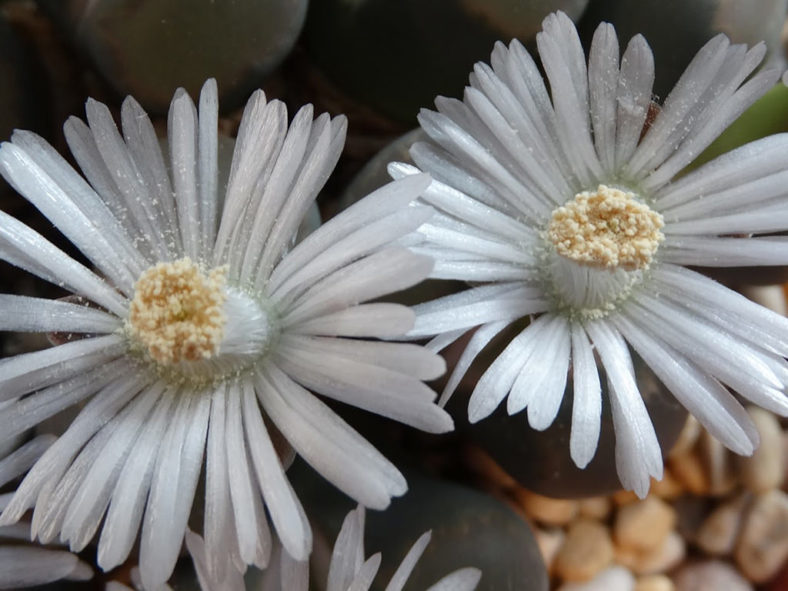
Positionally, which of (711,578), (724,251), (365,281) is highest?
(365,281)

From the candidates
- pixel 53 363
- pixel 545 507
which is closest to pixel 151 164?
pixel 53 363

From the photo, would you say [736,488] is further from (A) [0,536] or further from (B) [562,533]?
(A) [0,536]

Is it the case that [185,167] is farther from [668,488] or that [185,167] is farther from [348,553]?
[668,488]

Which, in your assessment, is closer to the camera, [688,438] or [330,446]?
[330,446]

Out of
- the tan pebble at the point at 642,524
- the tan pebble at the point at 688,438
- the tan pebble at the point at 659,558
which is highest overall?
the tan pebble at the point at 688,438

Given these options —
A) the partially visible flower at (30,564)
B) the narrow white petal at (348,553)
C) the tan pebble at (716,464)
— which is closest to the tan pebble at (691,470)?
the tan pebble at (716,464)

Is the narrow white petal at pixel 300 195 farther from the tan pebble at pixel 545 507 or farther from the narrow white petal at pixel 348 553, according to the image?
the tan pebble at pixel 545 507

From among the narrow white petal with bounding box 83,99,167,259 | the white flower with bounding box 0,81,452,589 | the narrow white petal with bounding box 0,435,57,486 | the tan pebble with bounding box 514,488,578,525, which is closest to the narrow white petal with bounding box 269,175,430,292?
the white flower with bounding box 0,81,452,589
